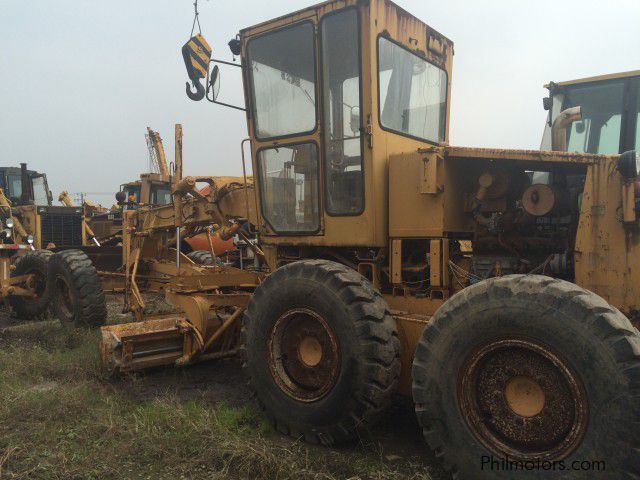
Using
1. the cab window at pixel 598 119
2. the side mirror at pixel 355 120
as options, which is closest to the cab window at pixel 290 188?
the side mirror at pixel 355 120

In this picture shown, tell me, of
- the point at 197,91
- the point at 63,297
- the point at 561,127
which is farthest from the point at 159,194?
the point at 561,127

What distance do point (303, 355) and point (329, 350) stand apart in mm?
279

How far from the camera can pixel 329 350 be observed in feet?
11.5

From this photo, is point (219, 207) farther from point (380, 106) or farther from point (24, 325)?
point (24, 325)

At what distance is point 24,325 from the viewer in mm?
7805

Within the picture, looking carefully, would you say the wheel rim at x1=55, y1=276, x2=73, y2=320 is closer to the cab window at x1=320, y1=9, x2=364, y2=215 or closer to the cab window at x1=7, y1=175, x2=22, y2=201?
the cab window at x1=320, y1=9, x2=364, y2=215

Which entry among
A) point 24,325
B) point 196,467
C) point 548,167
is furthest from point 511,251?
point 24,325

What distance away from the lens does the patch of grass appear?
3.11 m

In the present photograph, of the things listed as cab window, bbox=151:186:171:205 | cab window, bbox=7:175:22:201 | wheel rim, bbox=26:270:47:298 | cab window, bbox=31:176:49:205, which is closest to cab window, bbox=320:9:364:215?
wheel rim, bbox=26:270:47:298

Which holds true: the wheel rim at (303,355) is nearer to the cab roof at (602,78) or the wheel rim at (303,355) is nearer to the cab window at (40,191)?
the cab roof at (602,78)

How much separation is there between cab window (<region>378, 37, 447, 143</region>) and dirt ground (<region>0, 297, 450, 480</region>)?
7.35ft

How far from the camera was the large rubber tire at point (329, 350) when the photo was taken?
324 centimetres

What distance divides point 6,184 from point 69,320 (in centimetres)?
642

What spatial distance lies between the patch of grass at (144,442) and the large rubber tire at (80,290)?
213cm
